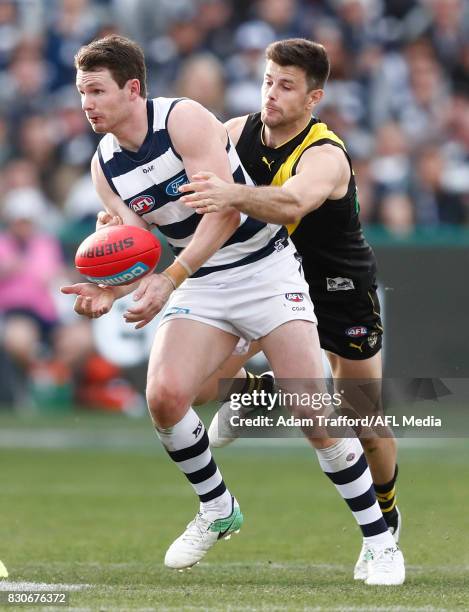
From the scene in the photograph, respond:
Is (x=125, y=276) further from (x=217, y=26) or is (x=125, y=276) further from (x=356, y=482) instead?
(x=217, y=26)

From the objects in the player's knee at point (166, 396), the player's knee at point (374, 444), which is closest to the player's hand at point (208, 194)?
the player's knee at point (166, 396)

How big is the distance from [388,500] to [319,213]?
1.64m

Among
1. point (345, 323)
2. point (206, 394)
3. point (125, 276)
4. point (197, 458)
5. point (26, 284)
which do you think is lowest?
point (26, 284)

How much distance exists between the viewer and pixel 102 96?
19.9 feet

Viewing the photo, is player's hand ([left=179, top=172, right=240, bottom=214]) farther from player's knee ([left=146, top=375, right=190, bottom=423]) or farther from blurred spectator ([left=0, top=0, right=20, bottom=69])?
blurred spectator ([left=0, top=0, right=20, bottom=69])

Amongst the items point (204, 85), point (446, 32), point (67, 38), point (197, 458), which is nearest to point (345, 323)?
point (197, 458)

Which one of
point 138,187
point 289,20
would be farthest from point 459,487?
point 289,20

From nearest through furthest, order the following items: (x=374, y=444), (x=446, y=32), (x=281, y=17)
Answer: (x=374, y=444)
(x=281, y=17)
(x=446, y=32)

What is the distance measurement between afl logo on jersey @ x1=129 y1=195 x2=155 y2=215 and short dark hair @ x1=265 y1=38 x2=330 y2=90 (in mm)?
930

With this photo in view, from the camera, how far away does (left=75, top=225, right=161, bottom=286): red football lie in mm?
5918

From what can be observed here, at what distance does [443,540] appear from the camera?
25.5 feet

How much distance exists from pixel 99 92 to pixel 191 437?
1.69 m
